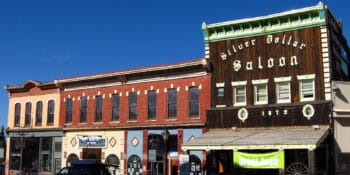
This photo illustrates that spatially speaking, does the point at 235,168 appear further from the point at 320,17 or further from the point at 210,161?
the point at 320,17

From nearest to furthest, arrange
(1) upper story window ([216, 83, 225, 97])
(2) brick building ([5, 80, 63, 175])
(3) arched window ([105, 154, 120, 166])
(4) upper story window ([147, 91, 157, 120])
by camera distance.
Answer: (1) upper story window ([216, 83, 225, 97]), (4) upper story window ([147, 91, 157, 120]), (3) arched window ([105, 154, 120, 166]), (2) brick building ([5, 80, 63, 175])

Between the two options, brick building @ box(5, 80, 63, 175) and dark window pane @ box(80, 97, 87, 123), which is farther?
brick building @ box(5, 80, 63, 175)

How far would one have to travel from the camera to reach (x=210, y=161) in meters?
29.0

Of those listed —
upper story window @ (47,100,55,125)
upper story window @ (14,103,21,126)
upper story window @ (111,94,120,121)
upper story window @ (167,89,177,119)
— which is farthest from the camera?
upper story window @ (14,103,21,126)

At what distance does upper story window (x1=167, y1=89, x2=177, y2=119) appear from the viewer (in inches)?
1272

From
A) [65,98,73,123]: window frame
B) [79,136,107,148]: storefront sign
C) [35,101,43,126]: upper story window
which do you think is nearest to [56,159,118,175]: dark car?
[79,136,107,148]: storefront sign

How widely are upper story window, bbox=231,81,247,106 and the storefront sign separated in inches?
437

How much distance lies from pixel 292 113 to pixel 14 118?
26.0 meters

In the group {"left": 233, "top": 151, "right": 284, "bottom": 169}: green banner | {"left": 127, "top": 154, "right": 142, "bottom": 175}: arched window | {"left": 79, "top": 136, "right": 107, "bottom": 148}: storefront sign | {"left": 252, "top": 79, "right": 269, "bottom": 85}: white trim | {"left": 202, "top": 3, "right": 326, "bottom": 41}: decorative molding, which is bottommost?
{"left": 127, "top": 154, "right": 142, "bottom": 175}: arched window

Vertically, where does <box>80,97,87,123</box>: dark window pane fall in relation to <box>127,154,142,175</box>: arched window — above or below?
above

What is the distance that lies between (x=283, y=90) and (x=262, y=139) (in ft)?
13.1

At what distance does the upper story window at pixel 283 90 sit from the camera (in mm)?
27547

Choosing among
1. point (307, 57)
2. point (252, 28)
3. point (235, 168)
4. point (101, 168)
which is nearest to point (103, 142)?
point (101, 168)

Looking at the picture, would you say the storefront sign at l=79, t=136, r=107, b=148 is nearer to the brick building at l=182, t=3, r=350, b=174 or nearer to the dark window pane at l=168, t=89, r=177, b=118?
the dark window pane at l=168, t=89, r=177, b=118
